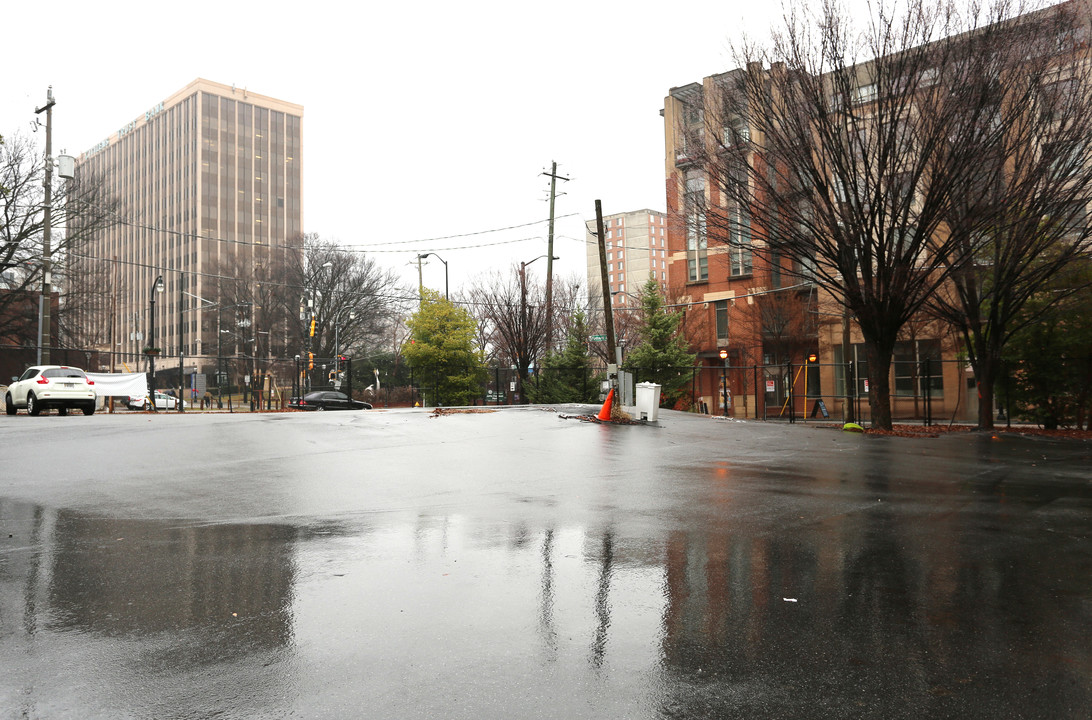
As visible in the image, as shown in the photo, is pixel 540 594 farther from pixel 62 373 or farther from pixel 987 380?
pixel 62 373

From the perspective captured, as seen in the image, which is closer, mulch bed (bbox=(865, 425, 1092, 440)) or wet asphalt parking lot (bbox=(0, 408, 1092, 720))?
wet asphalt parking lot (bbox=(0, 408, 1092, 720))

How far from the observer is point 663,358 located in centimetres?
3781

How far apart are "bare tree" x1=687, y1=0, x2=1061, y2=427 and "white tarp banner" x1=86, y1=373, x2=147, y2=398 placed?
88.3 feet

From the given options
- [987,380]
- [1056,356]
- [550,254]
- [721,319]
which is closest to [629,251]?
[721,319]

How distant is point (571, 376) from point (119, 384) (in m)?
21.3

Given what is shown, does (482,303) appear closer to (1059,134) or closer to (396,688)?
(1059,134)

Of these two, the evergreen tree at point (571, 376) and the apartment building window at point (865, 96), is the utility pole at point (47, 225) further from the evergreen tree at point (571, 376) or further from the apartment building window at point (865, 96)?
the apartment building window at point (865, 96)

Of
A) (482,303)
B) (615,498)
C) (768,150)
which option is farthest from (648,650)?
(482,303)

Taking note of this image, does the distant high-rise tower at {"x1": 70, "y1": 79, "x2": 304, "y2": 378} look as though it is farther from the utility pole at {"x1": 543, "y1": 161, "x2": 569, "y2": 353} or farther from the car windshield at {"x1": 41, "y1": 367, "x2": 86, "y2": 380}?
the car windshield at {"x1": 41, "y1": 367, "x2": 86, "y2": 380}

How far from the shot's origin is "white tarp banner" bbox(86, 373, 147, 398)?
31.3 meters

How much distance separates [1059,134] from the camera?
17.4 m

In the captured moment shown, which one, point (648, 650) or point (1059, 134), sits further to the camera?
point (1059, 134)

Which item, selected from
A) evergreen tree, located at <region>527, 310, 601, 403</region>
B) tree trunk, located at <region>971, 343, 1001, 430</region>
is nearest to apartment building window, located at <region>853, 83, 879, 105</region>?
tree trunk, located at <region>971, 343, 1001, 430</region>

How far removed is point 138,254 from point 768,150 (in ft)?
491
